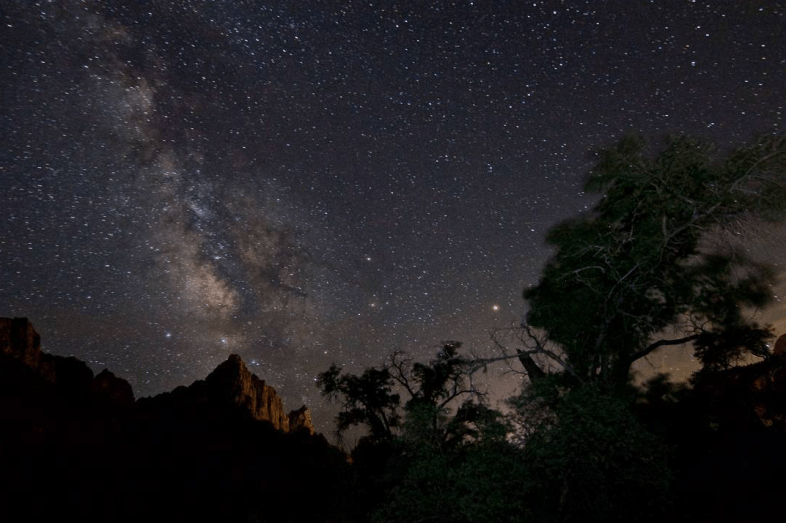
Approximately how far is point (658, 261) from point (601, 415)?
739cm

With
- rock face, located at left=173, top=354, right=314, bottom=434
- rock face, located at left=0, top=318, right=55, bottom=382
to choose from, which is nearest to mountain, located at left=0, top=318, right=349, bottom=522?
rock face, located at left=0, top=318, right=55, bottom=382

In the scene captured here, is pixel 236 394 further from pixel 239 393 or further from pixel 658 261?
pixel 658 261

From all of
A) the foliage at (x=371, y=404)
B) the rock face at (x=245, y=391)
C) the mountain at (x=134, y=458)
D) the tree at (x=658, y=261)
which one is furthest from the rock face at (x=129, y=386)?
the tree at (x=658, y=261)

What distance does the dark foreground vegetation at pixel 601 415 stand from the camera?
1100 cm

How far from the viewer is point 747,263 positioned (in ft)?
50.8

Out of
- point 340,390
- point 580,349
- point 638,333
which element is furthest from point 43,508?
point 638,333

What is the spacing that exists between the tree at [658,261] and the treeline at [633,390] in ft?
0.20

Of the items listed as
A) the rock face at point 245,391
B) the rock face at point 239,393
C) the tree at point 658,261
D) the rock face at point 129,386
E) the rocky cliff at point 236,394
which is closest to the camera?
the tree at point 658,261

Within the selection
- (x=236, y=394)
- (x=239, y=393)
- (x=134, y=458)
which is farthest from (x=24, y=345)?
(x=239, y=393)

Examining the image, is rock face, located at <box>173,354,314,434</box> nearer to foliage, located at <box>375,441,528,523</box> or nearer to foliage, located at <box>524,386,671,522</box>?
foliage, located at <box>375,441,528,523</box>

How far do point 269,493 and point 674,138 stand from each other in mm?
→ 38284

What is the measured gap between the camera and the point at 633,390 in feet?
65.4

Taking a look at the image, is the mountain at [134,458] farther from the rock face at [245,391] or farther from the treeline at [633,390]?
the treeline at [633,390]

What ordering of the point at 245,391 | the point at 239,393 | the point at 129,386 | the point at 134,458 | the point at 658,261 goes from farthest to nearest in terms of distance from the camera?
the point at 245,391
the point at 239,393
the point at 129,386
the point at 134,458
the point at 658,261
